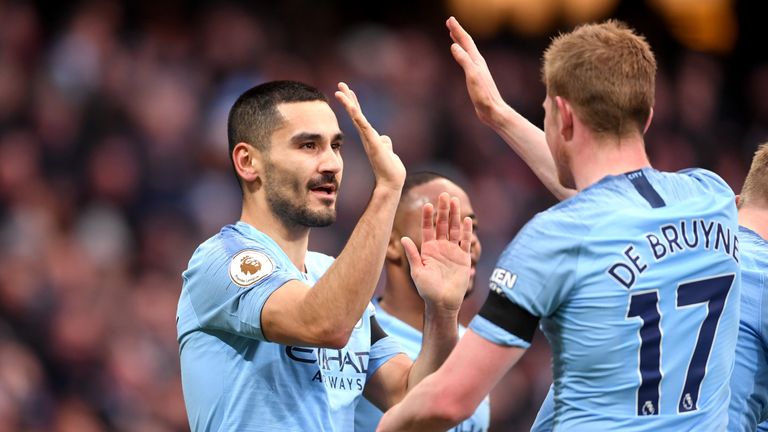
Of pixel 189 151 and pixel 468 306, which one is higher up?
pixel 189 151

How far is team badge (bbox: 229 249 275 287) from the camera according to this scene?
415 centimetres

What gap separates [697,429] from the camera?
3.36 meters

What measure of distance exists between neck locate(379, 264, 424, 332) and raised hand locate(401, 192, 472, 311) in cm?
182

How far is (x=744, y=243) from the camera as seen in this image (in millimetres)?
4129

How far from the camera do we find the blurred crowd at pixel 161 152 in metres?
9.30

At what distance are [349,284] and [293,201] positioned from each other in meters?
0.71

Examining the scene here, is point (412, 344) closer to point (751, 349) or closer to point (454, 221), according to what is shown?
point (454, 221)

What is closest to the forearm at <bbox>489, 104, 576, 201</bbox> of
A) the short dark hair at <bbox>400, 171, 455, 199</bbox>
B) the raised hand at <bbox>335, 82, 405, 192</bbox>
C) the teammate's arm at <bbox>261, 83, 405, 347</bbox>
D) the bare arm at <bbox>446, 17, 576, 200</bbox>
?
the bare arm at <bbox>446, 17, 576, 200</bbox>

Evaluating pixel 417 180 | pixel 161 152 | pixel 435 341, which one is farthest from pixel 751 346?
pixel 161 152

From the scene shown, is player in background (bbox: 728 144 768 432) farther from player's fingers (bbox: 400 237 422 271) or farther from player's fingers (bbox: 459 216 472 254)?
player's fingers (bbox: 400 237 422 271)

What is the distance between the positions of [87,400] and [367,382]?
4993 millimetres

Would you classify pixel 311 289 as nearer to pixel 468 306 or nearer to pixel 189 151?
pixel 468 306

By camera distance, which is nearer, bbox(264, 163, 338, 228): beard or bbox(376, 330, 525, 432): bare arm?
bbox(376, 330, 525, 432): bare arm

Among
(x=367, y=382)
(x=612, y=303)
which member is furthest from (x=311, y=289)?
(x=612, y=303)
